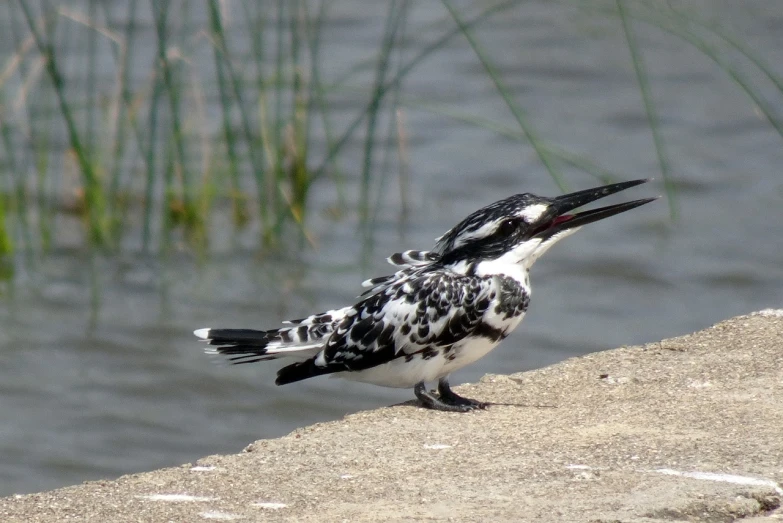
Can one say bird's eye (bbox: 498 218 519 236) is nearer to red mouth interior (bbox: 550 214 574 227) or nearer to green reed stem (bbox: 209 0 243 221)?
red mouth interior (bbox: 550 214 574 227)

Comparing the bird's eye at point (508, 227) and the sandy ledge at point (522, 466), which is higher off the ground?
the bird's eye at point (508, 227)

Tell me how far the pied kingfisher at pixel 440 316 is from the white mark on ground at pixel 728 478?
909 mm

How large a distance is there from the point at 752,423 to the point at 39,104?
4516mm

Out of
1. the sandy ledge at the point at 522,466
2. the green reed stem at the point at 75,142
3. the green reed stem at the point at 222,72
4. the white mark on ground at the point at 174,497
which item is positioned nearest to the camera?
the sandy ledge at the point at 522,466

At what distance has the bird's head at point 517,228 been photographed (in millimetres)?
3869

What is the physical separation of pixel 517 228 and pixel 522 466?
1.05 m

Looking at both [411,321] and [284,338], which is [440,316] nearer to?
[411,321]

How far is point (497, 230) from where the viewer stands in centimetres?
386

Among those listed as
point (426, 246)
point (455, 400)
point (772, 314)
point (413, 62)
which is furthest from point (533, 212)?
point (426, 246)

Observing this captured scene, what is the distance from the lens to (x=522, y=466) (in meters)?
3.02

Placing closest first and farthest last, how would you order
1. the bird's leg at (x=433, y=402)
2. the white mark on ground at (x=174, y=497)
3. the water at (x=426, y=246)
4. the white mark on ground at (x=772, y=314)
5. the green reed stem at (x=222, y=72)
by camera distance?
1. the white mark on ground at (x=174, y=497)
2. the bird's leg at (x=433, y=402)
3. the white mark on ground at (x=772, y=314)
4. the green reed stem at (x=222, y=72)
5. the water at (x=426, y=246)

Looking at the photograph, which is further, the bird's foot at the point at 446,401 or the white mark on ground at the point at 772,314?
the white mark on ground at the point at 772,314

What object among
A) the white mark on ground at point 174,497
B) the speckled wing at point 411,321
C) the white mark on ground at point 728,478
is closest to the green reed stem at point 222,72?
the speckled wing at point 411,321

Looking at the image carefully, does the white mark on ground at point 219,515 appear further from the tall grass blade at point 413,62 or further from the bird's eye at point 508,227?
the tall grass blade at point 413,62
